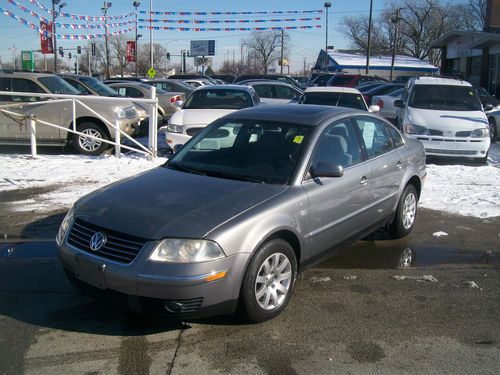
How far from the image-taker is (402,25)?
8094 centimetres

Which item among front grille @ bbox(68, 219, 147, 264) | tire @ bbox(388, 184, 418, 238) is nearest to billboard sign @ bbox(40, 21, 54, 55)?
tire @ bbox(388, 184, 418, 238)

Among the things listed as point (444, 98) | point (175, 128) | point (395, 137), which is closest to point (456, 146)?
point (444, 98)

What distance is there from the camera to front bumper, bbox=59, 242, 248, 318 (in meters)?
3.46

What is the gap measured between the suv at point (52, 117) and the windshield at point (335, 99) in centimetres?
436

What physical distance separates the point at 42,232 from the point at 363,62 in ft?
182

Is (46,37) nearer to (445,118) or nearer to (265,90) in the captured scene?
(265,90)

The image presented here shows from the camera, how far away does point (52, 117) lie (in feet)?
36.4

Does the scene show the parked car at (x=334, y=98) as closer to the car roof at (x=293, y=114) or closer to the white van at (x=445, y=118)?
the white van at (x=445, y=118)

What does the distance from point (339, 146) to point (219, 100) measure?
23.9ft

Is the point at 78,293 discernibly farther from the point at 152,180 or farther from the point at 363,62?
the point at 363,62

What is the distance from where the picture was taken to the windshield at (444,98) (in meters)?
12.0

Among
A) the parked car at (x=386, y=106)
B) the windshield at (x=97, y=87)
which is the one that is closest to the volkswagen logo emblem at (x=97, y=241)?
the windshield at (x=97, y=87)

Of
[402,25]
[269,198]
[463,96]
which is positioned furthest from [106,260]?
[402,25]

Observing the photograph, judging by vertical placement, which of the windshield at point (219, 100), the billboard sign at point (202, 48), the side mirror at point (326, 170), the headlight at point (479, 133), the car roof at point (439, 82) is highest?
the billboard sign at point (202, 48)
